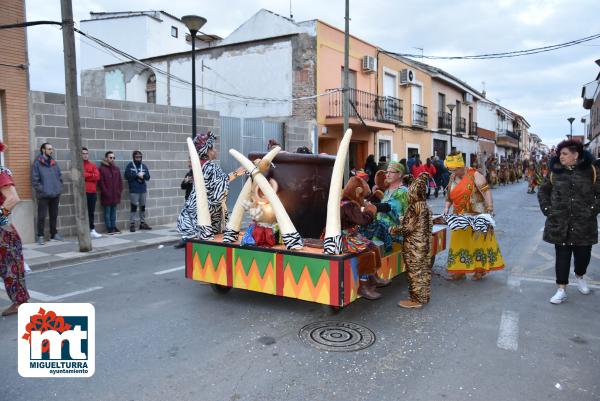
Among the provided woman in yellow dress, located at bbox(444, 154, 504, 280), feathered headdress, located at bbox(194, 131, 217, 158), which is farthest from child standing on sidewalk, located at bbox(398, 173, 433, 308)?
feathered headdress, located at bbox(194, 131, 217, 158)

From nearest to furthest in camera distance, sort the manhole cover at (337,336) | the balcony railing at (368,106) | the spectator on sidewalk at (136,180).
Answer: the manhole cover at (337,336)
the spectator on sidewalk at (136,180)
the balcony railing at (368,106)

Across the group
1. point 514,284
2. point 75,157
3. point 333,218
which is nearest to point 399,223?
point 333,218

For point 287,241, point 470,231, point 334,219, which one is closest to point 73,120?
point 287,241

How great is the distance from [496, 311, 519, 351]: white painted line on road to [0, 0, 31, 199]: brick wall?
8.29m

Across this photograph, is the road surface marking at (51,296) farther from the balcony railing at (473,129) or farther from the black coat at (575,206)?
the balcony railing at (473,129)

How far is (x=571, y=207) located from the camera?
507cm

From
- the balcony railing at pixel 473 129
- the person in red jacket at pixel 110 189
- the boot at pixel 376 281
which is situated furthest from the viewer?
the balcony railing at pixel 473 129

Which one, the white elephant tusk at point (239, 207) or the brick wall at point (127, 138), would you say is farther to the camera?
the brick wall at point (127, 138)

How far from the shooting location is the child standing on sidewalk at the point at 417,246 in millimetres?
4953

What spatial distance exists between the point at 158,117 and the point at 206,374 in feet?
28.7

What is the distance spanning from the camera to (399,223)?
5129 millimetres

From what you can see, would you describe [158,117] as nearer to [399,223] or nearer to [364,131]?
[399,223]

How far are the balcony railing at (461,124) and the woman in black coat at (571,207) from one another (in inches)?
1124

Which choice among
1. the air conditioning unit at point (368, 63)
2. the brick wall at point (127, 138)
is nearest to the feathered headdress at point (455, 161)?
the brick wall at point (127, 138)
